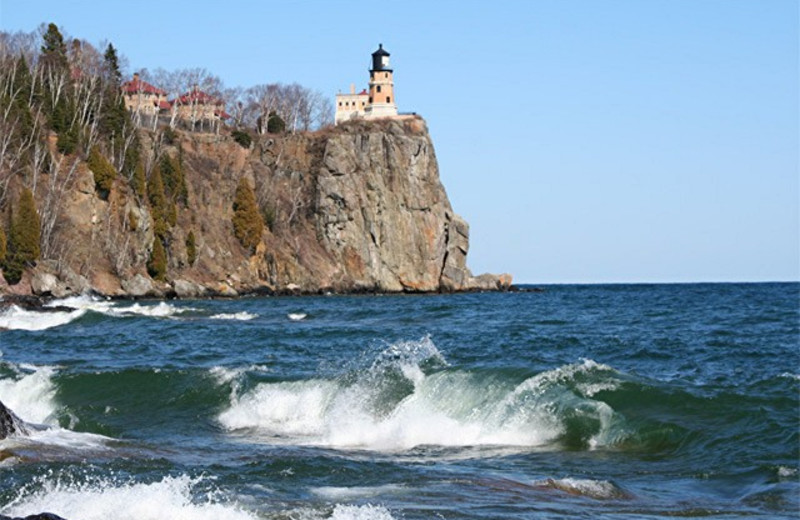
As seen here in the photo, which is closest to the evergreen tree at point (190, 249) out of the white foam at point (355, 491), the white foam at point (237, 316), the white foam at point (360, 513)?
the white foam at point (237, 316)

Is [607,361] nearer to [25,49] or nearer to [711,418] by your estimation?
[711,418]

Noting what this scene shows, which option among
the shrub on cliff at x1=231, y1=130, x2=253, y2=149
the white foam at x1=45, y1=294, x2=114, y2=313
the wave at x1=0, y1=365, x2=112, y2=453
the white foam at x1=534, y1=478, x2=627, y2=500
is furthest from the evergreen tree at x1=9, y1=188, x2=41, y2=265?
the white foam at x1=534, y1=478, x2=627, y2=500

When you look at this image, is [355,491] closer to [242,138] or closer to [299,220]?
[299,220]

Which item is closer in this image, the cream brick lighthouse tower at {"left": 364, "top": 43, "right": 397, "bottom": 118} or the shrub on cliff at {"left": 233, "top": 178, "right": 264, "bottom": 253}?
the shrub on cliff at {"left": 233, "top": 178, "right": 264, "bottom": 253}

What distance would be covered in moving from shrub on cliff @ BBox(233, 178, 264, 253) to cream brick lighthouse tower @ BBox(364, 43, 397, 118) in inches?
1136

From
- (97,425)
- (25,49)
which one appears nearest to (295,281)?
(25,49)

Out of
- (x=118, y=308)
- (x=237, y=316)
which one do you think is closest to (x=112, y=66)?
(x=118, y=308)

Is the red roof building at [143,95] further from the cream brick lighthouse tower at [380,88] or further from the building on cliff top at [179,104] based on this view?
the cream brick lighthouse tower at [380,88]

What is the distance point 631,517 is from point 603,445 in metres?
6.15

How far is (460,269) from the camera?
11919 centimetres

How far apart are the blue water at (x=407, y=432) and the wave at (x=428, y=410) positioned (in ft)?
0.17

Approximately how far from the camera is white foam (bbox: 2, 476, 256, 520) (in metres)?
11.5

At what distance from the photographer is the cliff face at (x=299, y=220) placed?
8450cm

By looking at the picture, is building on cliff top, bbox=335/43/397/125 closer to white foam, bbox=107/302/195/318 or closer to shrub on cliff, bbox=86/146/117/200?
shrub on cliff, bbox=86/146/117/200
